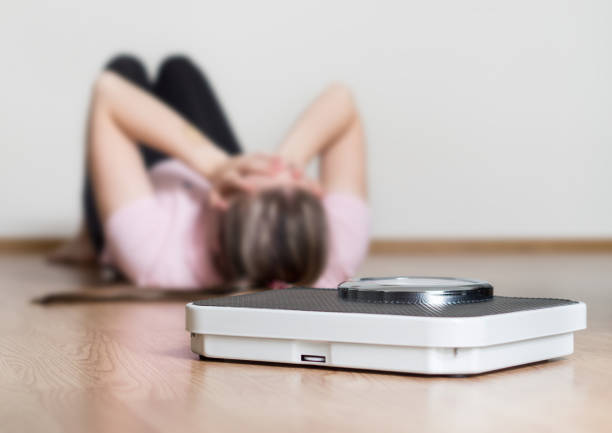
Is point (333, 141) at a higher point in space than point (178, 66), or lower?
lower

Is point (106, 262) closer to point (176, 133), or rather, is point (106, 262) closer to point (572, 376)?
point (176, 133)

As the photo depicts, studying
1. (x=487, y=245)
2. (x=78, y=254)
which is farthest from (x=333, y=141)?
(x=487, y=245)

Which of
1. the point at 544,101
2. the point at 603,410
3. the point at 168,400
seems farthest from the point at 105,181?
the point at 544,101

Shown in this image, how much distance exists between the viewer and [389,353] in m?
0.59

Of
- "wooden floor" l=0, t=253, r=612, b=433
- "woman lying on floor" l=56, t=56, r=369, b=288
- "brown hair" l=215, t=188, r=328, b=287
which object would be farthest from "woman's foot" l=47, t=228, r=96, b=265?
"wooden floor" l=0, t=253, r=612, b=433

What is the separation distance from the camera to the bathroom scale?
0.58 metres

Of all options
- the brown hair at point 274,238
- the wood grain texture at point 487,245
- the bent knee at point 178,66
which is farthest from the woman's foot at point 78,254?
the brown hair at point 274,238

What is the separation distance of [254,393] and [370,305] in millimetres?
120

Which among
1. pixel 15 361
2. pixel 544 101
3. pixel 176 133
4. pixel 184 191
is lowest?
pixel 15 361

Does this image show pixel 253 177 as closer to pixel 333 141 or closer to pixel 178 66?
pixel 333 141

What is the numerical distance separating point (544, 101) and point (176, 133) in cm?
207

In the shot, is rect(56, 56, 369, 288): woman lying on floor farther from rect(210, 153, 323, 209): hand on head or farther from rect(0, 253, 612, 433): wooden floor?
rect(0, 253, 612, 433): wooden floor

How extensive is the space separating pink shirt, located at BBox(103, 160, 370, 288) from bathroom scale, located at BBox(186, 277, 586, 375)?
0.88 m

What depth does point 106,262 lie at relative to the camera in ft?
7.07
